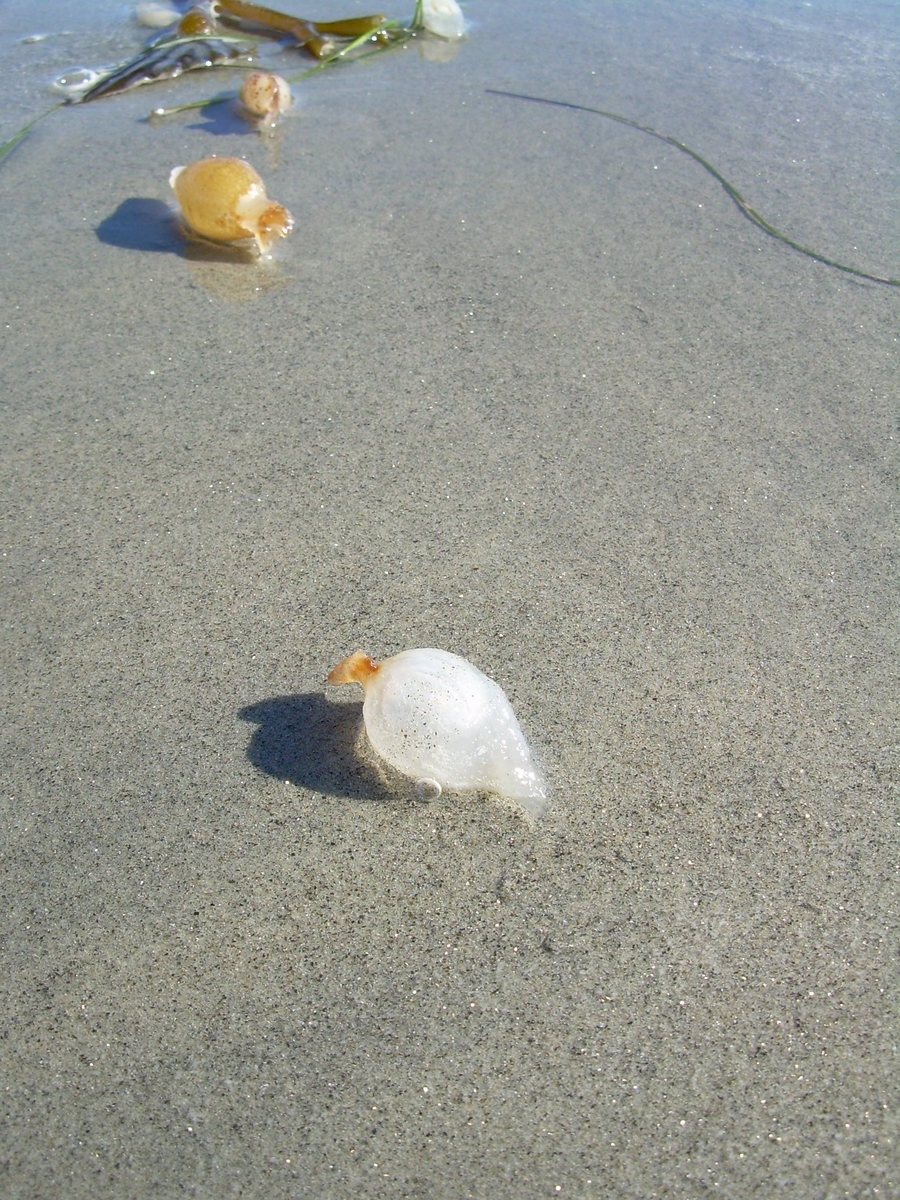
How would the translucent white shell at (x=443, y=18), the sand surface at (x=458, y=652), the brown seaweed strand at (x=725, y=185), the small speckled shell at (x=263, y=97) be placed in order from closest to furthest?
the sand surface at (x=458, y=652)
the brown seaweed strand at (x=725, y=185)
the small speckled shell at (x=263, y=97)
the translucent white shell at (x=443, y=18)

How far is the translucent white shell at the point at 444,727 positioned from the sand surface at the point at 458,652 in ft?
0.15

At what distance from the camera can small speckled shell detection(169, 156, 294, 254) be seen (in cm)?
287

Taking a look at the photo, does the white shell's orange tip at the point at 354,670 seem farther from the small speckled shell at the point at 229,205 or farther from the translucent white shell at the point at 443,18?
the translucent white shell at the point at 443,18

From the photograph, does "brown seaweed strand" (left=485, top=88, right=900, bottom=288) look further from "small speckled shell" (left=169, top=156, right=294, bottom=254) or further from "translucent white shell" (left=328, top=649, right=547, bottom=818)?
"translucent white shell" (left=328, top=649, right=547, bottom=818)

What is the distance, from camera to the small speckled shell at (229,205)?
9.41ft

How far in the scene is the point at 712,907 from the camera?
1.50 m

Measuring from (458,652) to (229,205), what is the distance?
1610 millimetres

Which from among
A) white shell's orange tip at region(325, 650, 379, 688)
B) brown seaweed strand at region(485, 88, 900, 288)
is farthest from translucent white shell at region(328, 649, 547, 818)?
brown seaweed strand at region(485, 88, 900, 288)

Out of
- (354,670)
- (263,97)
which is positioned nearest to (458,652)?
(354,670)

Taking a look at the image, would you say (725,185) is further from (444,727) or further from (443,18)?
(444,727)

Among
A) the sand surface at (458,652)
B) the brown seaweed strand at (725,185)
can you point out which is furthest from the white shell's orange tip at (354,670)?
the brown seaweed strand at (725,185)

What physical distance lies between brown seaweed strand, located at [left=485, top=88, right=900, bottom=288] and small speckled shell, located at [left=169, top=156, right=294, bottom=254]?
1172 millimetres

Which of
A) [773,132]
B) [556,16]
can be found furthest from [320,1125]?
[556,16]

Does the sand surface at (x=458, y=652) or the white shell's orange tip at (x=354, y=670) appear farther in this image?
the white shell's orange tip at (x=354, y=670)
